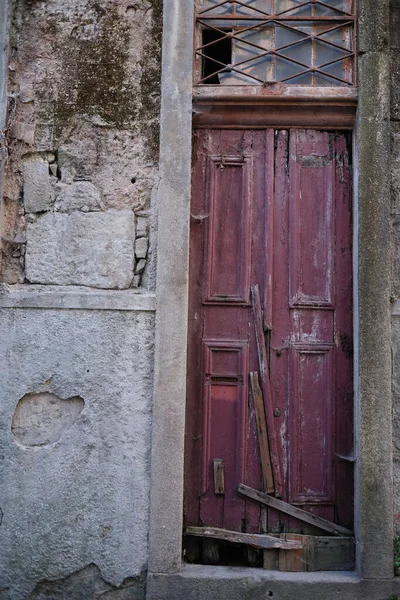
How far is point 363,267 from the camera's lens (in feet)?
11.5

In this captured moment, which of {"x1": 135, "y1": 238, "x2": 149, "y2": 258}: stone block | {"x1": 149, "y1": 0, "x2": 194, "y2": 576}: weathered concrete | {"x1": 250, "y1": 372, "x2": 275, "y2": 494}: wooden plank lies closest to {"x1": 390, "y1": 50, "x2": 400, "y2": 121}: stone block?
{"x1": 149, "y1": 0, "x2": 194, "y2": 576}: weathered concrete

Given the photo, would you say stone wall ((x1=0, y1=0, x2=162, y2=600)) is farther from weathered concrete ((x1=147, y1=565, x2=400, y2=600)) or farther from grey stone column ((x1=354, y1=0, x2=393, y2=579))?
grey stone column ((x1=354, y1=0, x2=393, y2=579))

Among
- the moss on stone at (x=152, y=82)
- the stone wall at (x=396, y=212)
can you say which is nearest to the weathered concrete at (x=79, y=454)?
the moss on stone at (x=152, y=82)

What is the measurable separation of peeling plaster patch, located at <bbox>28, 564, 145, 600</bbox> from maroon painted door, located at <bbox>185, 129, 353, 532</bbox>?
1.64 ft

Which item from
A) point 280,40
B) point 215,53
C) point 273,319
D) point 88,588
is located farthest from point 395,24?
point 88,588

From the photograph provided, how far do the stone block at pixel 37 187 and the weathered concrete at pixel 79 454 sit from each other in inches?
25.6

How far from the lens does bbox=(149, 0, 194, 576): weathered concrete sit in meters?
3.34

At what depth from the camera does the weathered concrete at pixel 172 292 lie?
334 centimetres

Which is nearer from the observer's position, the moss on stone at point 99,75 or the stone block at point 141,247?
the stone block at point 141,247

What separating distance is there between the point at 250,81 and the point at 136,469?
2.44 metres

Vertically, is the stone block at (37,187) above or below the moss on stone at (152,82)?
below

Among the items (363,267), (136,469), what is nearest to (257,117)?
(363,267)

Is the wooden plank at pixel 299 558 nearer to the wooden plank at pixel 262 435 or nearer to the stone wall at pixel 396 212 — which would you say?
the wooden plank at pixel 262 435

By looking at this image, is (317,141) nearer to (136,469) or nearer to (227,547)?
(136,469)
